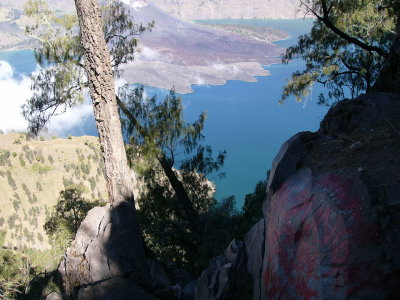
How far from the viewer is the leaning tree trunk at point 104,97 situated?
436 centimetres

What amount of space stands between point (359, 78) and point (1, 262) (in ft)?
23.2

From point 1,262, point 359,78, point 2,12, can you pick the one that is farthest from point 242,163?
point 2,12

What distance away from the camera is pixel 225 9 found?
104 meters

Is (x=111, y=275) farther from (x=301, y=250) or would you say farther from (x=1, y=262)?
(x=1, y=262)

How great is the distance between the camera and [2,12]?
9988cm

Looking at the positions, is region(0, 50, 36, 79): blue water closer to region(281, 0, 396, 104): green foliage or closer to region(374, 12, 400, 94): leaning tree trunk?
region(281, 0, 396, 104): green foliage

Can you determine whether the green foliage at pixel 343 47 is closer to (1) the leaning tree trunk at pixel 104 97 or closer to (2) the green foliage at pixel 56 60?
(1) the leaning tree trunk at pixel 104 97

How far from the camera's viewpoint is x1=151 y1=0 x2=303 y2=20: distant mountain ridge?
92.7 metres

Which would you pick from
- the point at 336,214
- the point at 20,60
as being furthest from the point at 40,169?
the point at 20,60

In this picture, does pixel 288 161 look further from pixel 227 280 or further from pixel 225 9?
pixel 225 9

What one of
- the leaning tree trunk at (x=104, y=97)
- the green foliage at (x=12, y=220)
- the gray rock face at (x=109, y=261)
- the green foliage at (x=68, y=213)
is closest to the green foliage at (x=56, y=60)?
the leaning tree trunk at (x=104, y=97)

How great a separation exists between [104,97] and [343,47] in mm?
4766

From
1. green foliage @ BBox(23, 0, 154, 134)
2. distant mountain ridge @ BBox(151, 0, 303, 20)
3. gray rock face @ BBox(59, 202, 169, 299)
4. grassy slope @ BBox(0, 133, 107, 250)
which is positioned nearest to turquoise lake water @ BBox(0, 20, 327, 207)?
grassy slope @ BBox(0, 133, 107, 250)

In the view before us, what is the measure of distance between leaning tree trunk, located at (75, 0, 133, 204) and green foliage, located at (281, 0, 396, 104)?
3.42 meters
